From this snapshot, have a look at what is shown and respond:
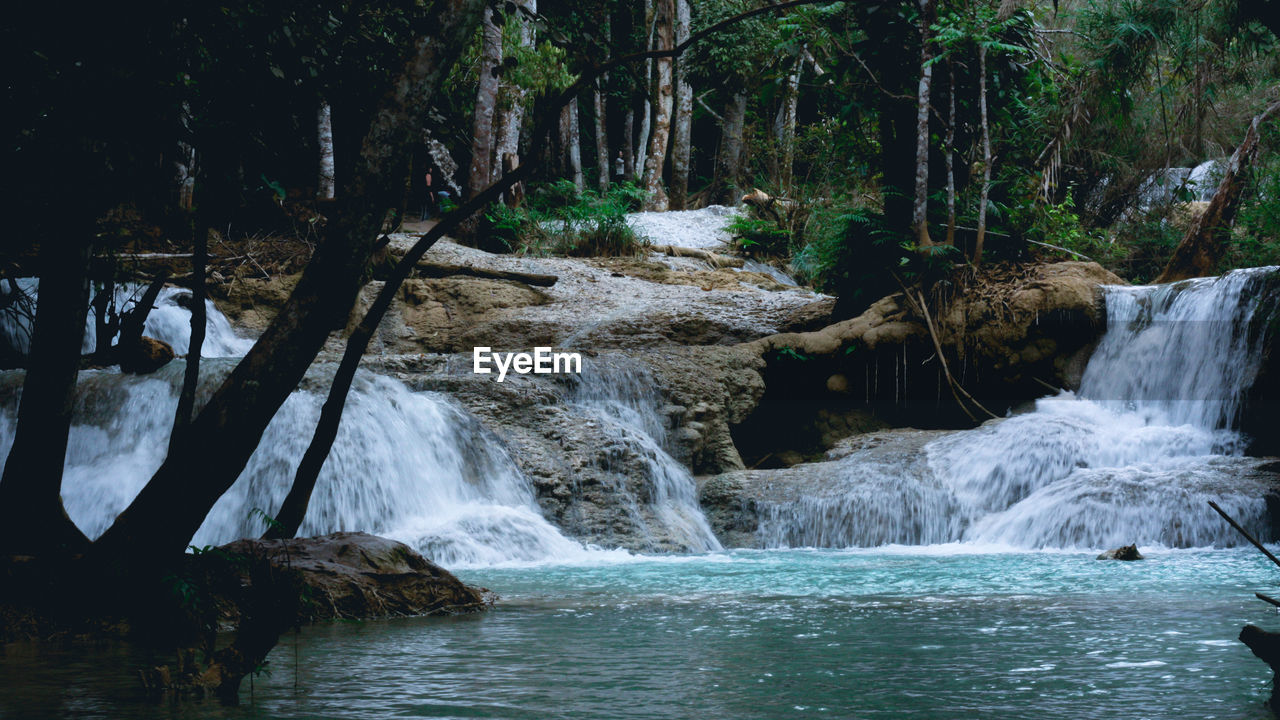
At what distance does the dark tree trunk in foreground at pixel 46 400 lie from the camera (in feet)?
16.4

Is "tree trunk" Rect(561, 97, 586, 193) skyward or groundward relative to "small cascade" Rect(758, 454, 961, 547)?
skyward

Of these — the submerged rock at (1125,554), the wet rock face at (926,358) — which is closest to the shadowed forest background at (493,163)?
the wet rock face at (926,358)

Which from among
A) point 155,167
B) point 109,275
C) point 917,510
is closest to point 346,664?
point 155,167

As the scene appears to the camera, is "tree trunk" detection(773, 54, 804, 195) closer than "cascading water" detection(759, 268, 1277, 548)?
No

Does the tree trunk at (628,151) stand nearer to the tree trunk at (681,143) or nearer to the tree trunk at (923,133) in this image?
the tree trunk at (681,143)

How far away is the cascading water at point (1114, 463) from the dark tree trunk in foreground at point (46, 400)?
7172 mm

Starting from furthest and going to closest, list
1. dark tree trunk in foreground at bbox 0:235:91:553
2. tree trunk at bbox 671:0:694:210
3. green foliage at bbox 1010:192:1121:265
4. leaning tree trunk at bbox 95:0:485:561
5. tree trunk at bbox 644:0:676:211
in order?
tree trunk at bbox 671:0:694:210 → tree trunk at bbox 644:0:676:211 → green foliage at bbox 1010:192:1121:265 → dark tree trunk in foreground at bbox 0:235:91:553 → leaning tree trunk at bbox 95:0:485:561

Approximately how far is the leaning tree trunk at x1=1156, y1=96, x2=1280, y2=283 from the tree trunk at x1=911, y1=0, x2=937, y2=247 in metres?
4.67

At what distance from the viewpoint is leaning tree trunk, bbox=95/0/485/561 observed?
4430 mm

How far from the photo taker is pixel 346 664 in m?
4.21

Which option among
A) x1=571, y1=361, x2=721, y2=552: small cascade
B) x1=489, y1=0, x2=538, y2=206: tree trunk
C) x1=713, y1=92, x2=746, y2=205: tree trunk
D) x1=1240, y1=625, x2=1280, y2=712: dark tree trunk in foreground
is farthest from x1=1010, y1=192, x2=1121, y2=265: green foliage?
x1=713, y1=92, x2=746, y2=205: tree trunk

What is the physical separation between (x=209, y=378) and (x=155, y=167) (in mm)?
5408

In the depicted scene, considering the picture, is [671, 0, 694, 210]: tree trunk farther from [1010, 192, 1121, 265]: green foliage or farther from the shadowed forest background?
[1010, 192, 1121, 265]: green foliage

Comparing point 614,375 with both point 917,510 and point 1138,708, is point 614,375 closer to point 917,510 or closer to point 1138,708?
point 917,510
